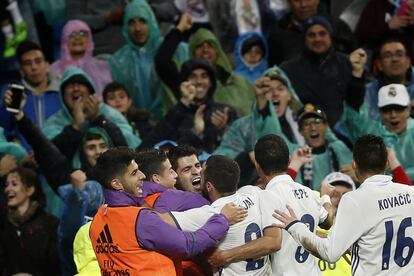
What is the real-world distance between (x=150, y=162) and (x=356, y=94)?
4623 millimetres

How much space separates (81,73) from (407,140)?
358cm

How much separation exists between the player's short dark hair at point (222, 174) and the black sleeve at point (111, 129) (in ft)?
13.4

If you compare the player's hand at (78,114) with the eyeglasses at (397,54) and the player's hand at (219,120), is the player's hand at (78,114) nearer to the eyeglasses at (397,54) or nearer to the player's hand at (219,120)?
the player's hand at (219,120)

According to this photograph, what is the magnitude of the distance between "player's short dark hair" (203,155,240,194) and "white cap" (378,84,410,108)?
180 inches

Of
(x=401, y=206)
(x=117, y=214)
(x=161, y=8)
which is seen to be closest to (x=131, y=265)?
(x=117, y=214)

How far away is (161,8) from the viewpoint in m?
17.1

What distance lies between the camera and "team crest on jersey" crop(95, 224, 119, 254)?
9.90 m

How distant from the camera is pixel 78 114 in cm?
1470

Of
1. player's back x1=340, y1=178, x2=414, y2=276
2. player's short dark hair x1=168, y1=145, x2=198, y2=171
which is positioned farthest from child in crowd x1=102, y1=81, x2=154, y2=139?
player's back x1=340, y1=178, x2=414, y2=276

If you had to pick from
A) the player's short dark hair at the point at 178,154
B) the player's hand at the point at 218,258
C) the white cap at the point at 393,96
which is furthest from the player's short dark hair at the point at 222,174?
the white cap at the point at 393,96

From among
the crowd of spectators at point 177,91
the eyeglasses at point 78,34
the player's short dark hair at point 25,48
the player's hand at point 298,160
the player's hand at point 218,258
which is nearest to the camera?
the player's hand at point 218,258

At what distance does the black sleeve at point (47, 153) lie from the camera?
14.1 meters

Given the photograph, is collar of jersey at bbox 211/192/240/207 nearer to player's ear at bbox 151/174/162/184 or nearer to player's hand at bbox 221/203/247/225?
player's hand at bbox 221/203/247/225

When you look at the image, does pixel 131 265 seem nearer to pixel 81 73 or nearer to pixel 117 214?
pixel 117 214
